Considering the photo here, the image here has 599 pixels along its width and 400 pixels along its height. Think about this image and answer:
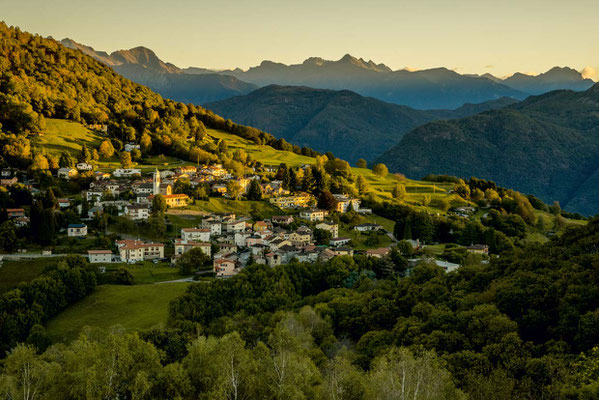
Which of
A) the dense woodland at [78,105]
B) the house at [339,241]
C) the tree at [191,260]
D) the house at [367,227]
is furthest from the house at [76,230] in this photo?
the house at [367,227]

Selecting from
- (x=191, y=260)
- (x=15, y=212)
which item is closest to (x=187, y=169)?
(x=15, y=212)

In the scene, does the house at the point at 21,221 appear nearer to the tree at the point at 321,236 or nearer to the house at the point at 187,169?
the house at the point at 187,169

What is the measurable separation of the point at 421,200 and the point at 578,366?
64498 millimetres

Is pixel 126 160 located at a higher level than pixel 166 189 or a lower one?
higher

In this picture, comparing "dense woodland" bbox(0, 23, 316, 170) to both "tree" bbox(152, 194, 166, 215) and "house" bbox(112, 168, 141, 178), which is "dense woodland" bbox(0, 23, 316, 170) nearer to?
"house" bbox(112, 168, 141, 178)

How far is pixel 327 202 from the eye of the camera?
227ft

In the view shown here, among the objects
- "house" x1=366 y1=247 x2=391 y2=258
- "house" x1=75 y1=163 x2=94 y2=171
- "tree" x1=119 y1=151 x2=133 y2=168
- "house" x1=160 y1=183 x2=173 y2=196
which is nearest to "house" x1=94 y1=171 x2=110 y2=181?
"house" x1=75 y1=163 x2=94 y2=171

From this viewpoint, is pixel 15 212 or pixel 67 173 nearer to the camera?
pixel 15 212

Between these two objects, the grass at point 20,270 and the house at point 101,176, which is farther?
the house at point 101,176

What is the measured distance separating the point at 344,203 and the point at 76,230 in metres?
34.9

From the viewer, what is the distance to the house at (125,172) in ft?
241

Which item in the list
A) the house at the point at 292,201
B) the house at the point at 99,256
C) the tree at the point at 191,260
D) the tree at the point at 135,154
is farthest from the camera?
the tree at the point at 135,154

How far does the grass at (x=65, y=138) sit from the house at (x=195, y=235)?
111ft

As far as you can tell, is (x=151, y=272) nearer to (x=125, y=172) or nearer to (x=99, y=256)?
(x=99, y=256)
